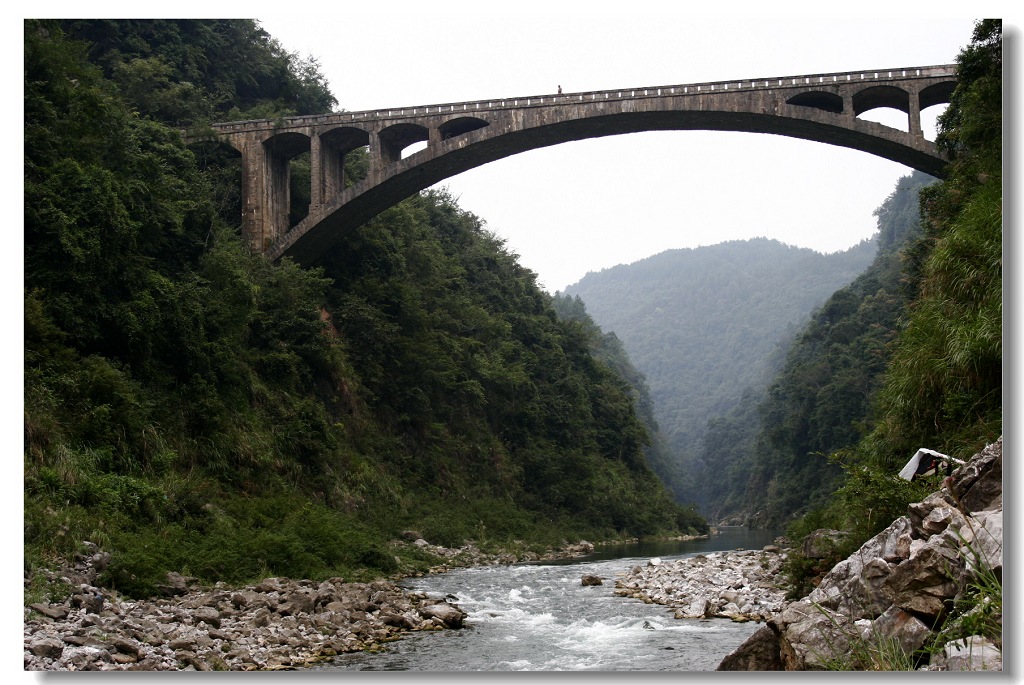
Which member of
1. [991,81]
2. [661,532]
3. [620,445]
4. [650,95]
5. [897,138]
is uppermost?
[650,95]

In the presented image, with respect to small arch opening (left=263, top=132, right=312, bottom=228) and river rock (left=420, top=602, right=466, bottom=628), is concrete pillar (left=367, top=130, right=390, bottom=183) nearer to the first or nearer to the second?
small arch opening (left=263, top=132, right=312, bottom=228)

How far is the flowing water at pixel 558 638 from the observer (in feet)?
26.9

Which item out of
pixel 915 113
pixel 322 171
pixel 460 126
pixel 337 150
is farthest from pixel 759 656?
pixel 337 150

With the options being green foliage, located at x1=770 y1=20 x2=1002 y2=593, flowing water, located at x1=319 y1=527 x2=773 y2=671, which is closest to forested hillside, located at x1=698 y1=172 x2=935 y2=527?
green foliage, located at x1=770 y1=20 x2=1002 y2=593

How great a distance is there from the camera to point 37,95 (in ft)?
47.2

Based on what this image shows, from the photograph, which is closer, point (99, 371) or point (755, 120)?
point (99, 371)

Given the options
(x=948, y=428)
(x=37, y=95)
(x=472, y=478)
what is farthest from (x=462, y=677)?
(x=472, y=478)

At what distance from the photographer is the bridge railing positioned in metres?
22.2

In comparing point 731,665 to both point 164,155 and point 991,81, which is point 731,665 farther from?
point 164,155

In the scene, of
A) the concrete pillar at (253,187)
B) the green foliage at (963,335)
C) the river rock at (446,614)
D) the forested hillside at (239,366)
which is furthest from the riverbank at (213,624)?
the concrete pillar at (253,187)

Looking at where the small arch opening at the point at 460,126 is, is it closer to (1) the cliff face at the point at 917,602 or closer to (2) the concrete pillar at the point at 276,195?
(2) the concrete pillar at the point at 276,195

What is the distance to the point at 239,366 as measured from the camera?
2020 centimetres

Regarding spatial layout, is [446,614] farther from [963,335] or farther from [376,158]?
[376,158]

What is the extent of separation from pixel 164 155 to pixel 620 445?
1100 inches
